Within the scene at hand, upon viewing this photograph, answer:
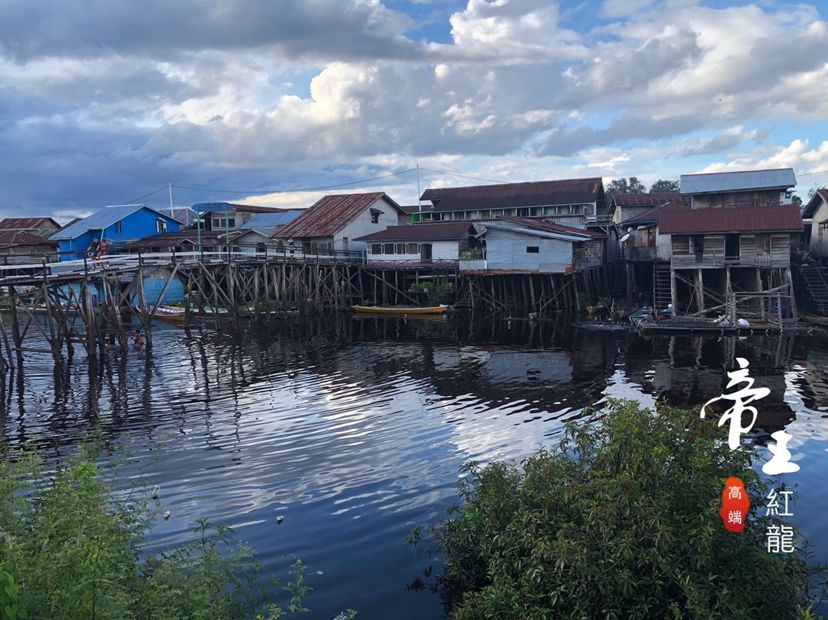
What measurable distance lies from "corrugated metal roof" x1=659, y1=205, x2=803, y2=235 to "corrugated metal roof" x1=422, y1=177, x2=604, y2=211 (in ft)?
55.9

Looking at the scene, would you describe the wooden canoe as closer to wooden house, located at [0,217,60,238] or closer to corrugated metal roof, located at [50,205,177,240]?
corrugated metal roof, located at [50,205,177,240]

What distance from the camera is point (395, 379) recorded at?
23547mm

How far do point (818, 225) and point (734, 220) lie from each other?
427 inches

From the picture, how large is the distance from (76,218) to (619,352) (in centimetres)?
6111

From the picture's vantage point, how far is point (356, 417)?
18.3 metres

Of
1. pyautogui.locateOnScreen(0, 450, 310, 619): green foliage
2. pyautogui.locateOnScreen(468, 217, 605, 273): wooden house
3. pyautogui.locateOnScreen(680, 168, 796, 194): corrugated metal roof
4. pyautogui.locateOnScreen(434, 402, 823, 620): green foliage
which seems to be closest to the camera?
pyautogui.locateOnScreen(0, 450, 310, 619): green foliage

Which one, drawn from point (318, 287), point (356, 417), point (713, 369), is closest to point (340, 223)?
point (318, 287)

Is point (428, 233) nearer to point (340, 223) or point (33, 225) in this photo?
point (340, 223)

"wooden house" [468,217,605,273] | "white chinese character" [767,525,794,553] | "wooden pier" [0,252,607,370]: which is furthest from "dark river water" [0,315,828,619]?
"wooden house" [468,217,605,273]

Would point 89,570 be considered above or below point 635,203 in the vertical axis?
below

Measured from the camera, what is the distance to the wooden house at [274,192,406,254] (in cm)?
4750

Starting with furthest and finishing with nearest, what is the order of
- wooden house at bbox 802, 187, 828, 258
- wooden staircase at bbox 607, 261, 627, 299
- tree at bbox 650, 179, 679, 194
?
1. tree at bbox 650, 179, 679, 194
2. wooden staircase at bbox 607, 261, 627, 299
3. wooden house at bbox 802, 187, 828, 258

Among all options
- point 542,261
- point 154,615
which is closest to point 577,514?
point 154,615

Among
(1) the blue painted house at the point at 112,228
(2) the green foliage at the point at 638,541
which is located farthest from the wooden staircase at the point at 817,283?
(1) the blue painted house at the point at 112,228
